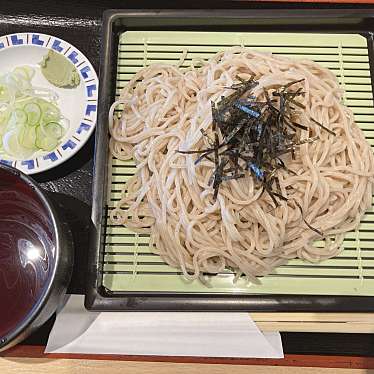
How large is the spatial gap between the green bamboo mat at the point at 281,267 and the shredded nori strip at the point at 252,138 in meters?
0.22

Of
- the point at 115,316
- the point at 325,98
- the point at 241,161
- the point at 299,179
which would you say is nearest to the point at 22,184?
the point at 115,316

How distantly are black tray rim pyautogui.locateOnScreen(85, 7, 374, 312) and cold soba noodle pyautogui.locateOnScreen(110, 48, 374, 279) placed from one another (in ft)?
0.34

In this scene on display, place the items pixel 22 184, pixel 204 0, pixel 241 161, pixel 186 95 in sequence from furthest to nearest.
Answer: pixel 204 0 < pixel 186 95 < pixel 241 161 < pixel 22 184

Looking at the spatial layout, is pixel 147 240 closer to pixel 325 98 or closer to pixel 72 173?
pixel 72 173

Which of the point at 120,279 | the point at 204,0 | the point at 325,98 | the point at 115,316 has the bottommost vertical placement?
the point at 115,316

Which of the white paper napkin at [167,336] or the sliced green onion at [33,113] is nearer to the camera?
the white paper napkin at [167,336]

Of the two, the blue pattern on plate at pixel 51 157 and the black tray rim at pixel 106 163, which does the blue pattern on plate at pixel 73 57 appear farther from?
the blue pattern on plate at pixel 51 157

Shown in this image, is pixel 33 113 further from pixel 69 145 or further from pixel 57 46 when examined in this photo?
pixel 57 46

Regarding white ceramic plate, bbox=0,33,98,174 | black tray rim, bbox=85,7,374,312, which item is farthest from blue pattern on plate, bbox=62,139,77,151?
black tray rim, bbox=85,7,374,312

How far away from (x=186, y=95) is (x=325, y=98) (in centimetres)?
64

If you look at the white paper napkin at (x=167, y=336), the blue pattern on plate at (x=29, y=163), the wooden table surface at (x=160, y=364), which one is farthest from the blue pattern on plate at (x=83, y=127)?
the wooden table surface at (x=160, y=364)

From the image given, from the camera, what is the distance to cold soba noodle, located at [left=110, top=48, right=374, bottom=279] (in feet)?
6.89

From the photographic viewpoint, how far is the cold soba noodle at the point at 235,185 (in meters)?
2.10

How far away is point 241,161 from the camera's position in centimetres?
206
